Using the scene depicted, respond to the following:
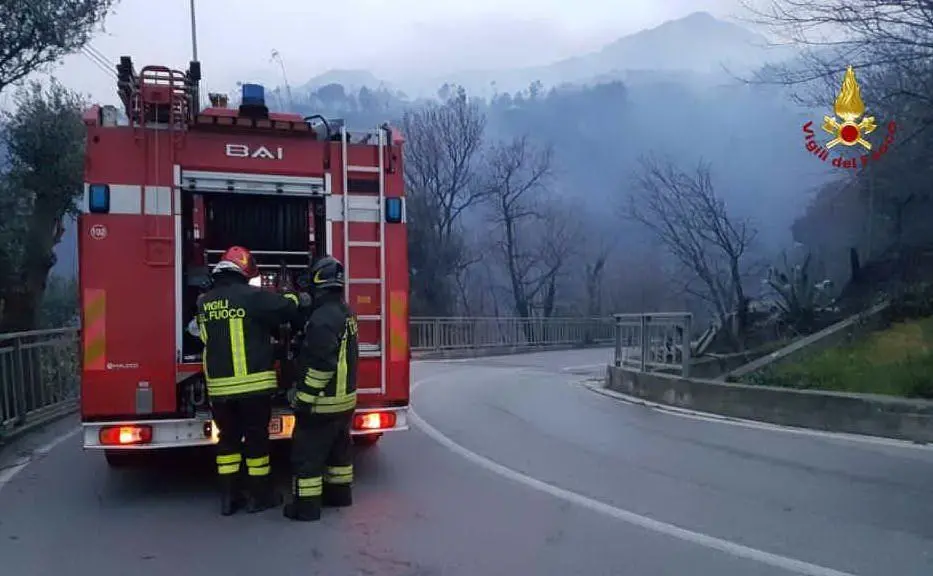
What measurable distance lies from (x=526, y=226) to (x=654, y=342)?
30.2m

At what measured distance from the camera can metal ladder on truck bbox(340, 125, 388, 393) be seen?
7379 millimetres

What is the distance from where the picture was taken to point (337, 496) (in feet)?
22.6

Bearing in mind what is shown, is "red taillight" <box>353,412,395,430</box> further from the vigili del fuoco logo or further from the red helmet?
the vigili del fuoco logo

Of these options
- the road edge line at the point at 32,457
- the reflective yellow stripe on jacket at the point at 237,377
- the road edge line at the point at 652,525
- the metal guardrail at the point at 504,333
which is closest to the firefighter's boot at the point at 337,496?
the reflective yellow stripe on jacket at the point at 237,377

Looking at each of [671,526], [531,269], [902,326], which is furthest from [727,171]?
[671,526]

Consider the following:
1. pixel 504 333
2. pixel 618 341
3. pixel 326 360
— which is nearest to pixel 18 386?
pixel 326 360

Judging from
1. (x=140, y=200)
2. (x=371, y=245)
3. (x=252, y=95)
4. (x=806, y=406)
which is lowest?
(x=806, y=406)

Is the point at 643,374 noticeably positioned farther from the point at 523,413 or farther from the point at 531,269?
the point at 531,269

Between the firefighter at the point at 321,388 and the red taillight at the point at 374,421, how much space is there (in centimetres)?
69

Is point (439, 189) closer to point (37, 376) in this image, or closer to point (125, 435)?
point (37, 376)

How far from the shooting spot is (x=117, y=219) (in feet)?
22.4

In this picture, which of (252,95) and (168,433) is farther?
(252,95)

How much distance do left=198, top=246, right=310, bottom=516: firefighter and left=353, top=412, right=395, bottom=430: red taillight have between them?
91cm

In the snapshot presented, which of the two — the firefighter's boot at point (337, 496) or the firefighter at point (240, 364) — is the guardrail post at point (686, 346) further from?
the firefighter at point (240, 364)
